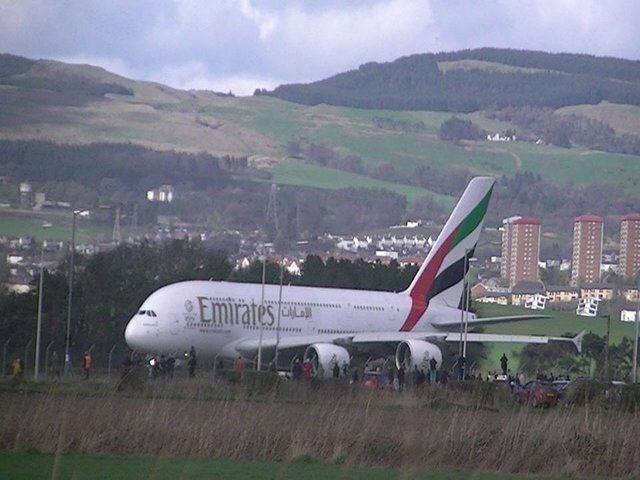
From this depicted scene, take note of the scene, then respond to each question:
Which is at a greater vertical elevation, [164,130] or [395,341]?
[164,130]

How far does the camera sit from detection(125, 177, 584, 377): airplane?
5294cm

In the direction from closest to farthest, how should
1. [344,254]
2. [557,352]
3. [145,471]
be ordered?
[145,471] < [557,352] < [344,254]

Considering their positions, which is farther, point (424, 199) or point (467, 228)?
point (424, 199)

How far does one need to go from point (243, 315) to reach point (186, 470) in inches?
1373

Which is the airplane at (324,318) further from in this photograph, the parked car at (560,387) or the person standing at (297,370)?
the parked car at (560,387)

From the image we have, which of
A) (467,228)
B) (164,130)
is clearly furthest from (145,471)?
(164,130)

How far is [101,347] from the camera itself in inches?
2488

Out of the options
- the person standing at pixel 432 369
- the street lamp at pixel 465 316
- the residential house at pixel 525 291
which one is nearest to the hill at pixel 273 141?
the residential house at pixel 525 291

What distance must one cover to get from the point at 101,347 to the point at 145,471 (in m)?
43.7

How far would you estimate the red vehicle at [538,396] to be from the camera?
130 feet

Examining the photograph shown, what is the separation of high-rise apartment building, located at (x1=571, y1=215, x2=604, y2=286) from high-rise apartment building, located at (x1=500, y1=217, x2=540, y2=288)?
4063 mm

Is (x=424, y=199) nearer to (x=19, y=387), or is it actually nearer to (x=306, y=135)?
(x=306, y=135)

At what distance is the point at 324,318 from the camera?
58594 mm

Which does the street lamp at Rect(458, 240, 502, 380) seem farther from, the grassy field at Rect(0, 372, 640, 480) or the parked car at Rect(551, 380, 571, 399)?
the grassy field at Rect(0, 372, 640, 480)
